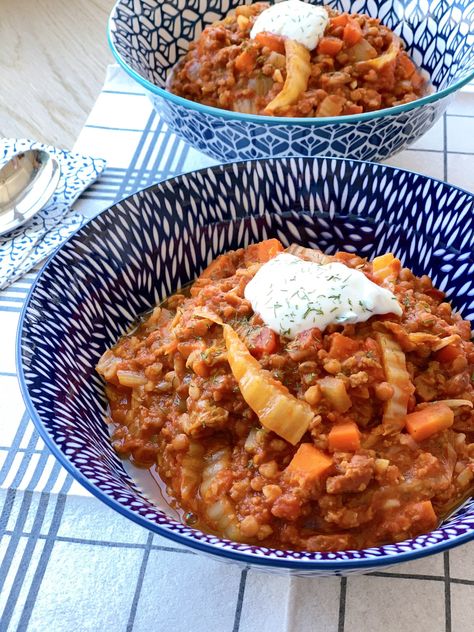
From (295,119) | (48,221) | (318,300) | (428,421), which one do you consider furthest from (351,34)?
(428,421)

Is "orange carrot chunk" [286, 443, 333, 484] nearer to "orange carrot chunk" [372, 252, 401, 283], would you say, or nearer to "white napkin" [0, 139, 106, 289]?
"orange carrot chunk" [372, 252, 401, 283]

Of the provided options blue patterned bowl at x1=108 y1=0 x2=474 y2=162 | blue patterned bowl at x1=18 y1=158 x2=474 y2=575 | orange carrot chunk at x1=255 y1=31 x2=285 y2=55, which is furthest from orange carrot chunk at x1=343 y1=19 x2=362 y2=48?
blue patterned bowl at x1=18 y1=158 x2=474 y2=575

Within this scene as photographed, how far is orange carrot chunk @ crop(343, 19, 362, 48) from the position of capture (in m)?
2.67

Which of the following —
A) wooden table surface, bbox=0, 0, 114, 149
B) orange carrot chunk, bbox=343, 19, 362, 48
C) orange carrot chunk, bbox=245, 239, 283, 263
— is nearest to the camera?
orange carrot chunk, bbox=245, 239, 283, 263

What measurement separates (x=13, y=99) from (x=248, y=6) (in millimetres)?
1304

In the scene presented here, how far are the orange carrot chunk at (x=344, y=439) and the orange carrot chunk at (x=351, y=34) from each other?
170 centimetres

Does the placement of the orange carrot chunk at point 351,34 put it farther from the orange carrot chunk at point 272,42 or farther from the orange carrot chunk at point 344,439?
Answer: the orange carrot chunk at point 344,439

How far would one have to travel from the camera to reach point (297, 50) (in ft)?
8.47

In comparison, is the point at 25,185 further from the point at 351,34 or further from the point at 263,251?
the point at 351,34

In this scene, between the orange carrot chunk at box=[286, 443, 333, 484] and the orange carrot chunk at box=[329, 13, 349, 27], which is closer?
the orange carrot chunk at box=[286, 443, 333, 484]

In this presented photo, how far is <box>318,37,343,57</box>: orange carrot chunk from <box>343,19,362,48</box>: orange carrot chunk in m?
0.06

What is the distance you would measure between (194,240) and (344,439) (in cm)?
82

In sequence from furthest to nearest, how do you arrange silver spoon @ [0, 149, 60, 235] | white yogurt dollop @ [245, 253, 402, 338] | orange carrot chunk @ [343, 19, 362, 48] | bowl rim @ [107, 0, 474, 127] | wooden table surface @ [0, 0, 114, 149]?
wooden table surface @ [0, 0, 114, 149], orange carrot chunk @ [343, 19, 362, 48], silver spoon @ [0, 149, 60, 235], bowl rim @ [107, 0, 474, 127], white yogurt dollop @ [245, 253, 402, 338]

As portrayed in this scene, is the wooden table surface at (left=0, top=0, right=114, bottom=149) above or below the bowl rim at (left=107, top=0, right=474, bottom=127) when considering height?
below
